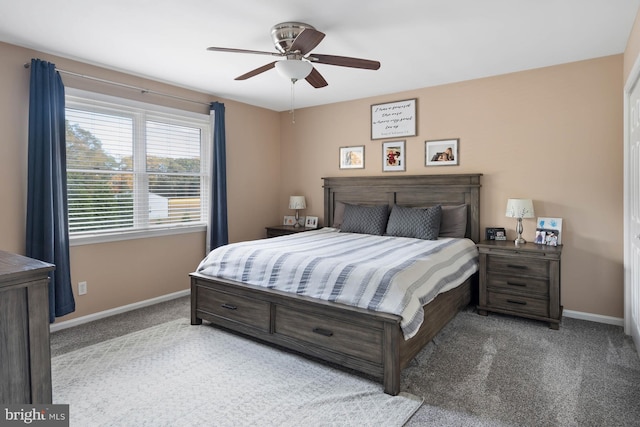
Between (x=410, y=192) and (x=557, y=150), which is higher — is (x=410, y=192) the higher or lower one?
the lower one

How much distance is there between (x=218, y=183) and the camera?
454 cm

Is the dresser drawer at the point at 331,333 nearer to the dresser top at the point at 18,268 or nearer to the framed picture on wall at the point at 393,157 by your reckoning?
the dresser top at the point at 18,268

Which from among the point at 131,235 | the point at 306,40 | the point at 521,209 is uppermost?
the point at 306,40

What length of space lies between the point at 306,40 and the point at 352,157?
2.61 m

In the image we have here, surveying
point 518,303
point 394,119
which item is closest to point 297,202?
point 394,119

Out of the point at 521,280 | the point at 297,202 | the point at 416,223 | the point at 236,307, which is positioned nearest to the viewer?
the point at 236,307

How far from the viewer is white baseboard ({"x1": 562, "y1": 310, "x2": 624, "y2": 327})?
11.1 ft

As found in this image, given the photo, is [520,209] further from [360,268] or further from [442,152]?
[360,268]

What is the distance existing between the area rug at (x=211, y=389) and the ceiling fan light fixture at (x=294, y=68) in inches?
82.9

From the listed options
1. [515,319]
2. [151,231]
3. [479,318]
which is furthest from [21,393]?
Answer: [515,319]

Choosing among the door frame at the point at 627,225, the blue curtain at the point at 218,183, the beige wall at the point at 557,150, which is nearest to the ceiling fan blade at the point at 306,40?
the blue curtain at the point at 218,183

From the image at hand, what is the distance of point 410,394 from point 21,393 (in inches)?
74.9

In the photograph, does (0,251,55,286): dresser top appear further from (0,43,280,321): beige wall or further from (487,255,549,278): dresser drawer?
(487,255,549,278): dresser drawer

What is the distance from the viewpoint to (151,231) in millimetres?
4039
